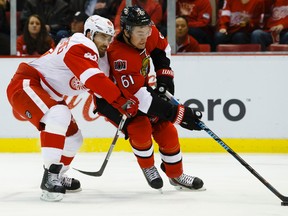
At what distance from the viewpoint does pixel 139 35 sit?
4500 mm

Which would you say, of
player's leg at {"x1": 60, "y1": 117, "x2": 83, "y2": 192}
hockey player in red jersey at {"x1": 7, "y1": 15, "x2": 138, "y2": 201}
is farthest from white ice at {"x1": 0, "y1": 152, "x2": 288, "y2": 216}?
hockey player in red jersey at {"x1": 7, "y1": 15, "x2": 138, "y2": 201}

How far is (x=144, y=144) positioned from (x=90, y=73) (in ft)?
1.88

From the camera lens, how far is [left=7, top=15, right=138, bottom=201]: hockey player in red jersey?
14.0 ft

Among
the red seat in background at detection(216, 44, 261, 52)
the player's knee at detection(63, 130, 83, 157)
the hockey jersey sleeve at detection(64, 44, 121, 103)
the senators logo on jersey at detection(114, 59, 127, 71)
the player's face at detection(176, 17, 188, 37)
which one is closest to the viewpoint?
the hockey jersey sleeve at detection(64, 44, 121, 103)

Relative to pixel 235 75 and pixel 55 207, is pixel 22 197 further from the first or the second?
pixel 235 75

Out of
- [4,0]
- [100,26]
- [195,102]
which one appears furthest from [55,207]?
[4,0]

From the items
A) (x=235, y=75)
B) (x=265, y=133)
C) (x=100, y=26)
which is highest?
(x=100, y=26)

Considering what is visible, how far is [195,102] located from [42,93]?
8.77 ft

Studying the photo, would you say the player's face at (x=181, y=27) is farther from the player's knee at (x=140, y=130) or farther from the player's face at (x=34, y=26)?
the player's knee at (x=140, y=130)

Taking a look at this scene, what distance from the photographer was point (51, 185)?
4.29 metres

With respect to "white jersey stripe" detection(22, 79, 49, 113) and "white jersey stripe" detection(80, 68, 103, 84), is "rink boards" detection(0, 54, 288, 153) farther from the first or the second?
"white jersey stripe" detection(80, 68, 103, 84)

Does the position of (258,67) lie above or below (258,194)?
above

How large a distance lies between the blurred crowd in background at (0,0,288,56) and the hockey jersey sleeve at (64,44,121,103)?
267cm

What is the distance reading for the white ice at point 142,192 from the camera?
3982 millimetres
